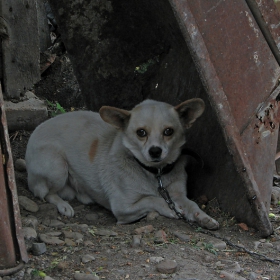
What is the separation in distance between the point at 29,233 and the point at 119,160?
125cm

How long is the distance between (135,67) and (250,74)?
1777 millimetres

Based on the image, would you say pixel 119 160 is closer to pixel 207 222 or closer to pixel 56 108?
pixel 207 222

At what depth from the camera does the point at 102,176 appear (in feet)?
15.2

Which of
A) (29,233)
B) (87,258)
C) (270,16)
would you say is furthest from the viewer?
(270,16)

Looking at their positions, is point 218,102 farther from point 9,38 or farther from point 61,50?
point 61,50

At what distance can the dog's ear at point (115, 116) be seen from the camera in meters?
4.26

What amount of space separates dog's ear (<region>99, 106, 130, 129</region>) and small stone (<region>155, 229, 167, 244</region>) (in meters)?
0.98

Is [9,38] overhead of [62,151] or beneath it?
overhead

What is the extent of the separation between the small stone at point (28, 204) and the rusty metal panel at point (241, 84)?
1596mm

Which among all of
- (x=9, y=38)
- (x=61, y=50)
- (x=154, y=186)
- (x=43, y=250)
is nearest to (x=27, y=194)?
(x=154, y=186)

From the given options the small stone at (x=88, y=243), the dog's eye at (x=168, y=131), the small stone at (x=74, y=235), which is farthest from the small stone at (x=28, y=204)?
the dog's eye at (x=168, y=131)

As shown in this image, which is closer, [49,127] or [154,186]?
[154,186]

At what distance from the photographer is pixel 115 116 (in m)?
4.37

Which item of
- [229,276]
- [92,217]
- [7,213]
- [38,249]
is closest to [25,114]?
[92,217]
